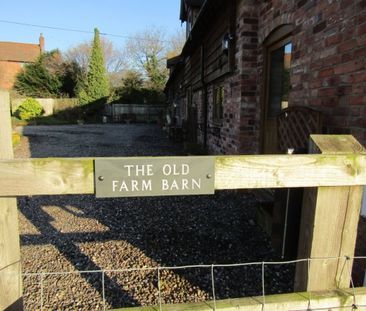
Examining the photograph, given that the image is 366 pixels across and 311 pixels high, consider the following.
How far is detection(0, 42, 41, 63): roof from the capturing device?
138ft

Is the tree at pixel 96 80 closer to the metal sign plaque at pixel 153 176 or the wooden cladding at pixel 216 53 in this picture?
the wooden cladding at pixel 216 53

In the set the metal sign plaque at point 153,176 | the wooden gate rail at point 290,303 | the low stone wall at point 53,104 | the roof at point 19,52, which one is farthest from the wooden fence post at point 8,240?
the roof at point 19,52

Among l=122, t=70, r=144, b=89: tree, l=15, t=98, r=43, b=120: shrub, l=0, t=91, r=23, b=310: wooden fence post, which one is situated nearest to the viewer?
l=0, t=91, r=23, b=310: wooden fence post

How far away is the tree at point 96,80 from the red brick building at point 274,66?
24004mm

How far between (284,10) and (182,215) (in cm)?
321

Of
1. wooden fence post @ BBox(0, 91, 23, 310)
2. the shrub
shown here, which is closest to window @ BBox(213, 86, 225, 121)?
wooden fence post @ BBox(0, 91, 23, 310)

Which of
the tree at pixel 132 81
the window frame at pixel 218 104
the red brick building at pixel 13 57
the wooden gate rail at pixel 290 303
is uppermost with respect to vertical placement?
the red brick building at pixel 13 57

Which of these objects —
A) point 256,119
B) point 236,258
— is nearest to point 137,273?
point 236,258

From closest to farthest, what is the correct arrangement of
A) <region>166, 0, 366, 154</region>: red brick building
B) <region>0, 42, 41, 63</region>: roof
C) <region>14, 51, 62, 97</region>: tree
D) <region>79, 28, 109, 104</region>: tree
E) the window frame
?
<region>166, 0, 366, 154</region>: red brick building → the window frame → <region>79, 28, 109, 104</region>: tree → <region>14, 51, 62, 97</region>: tree → <region>0, 42, 41, 63</region>: roof

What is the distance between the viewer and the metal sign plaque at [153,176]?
1404 mm

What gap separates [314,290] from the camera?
1.62m

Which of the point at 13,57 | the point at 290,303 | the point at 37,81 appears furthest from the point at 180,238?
the point at 13,57

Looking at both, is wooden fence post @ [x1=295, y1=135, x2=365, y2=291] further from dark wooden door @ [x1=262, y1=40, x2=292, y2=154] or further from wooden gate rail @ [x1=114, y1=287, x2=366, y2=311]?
dark wooden door @ [x1=262, y1=40, x2=292, y2=154]

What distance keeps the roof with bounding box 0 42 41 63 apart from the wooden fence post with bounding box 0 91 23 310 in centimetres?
4546
